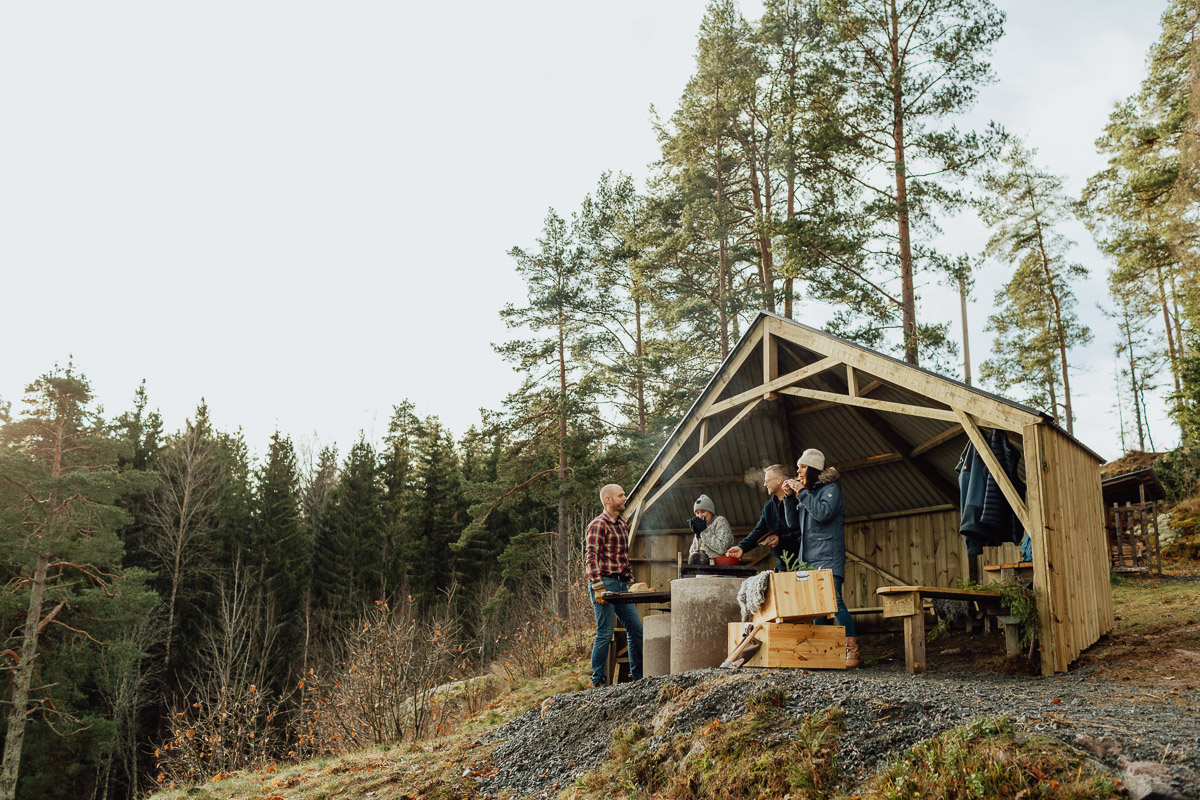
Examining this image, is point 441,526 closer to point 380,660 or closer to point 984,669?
point 380,660

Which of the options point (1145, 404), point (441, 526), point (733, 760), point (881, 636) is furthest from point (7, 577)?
point (1145, 404)

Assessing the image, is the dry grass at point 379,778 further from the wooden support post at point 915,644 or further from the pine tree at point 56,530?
the pine tree at point 56,530

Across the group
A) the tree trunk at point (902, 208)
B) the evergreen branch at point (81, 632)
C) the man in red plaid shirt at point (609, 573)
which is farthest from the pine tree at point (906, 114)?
the evergreen branch at point (81, 632)

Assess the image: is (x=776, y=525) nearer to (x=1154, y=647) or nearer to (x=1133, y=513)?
(x=1154, y=647)

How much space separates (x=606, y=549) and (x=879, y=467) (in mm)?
4580


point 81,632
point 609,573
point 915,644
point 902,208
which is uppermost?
point 902,208

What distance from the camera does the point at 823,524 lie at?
727 centimetres

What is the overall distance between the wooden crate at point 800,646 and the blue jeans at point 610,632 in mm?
1737

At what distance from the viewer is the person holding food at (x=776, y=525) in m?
8.09

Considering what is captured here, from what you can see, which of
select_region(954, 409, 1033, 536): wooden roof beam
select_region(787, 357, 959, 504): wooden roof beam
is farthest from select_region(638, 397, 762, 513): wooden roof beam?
select_region(954, 409, 1033, 536): wooden roof beam

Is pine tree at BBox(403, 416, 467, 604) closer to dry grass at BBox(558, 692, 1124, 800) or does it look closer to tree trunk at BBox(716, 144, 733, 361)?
tree trunk at BBox(716, 144, 733, 361)

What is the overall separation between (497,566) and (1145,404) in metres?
27.9

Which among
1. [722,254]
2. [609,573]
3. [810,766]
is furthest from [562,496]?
[810,766]

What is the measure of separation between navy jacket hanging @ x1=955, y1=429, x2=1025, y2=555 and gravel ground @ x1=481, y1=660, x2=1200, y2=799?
128 cm
